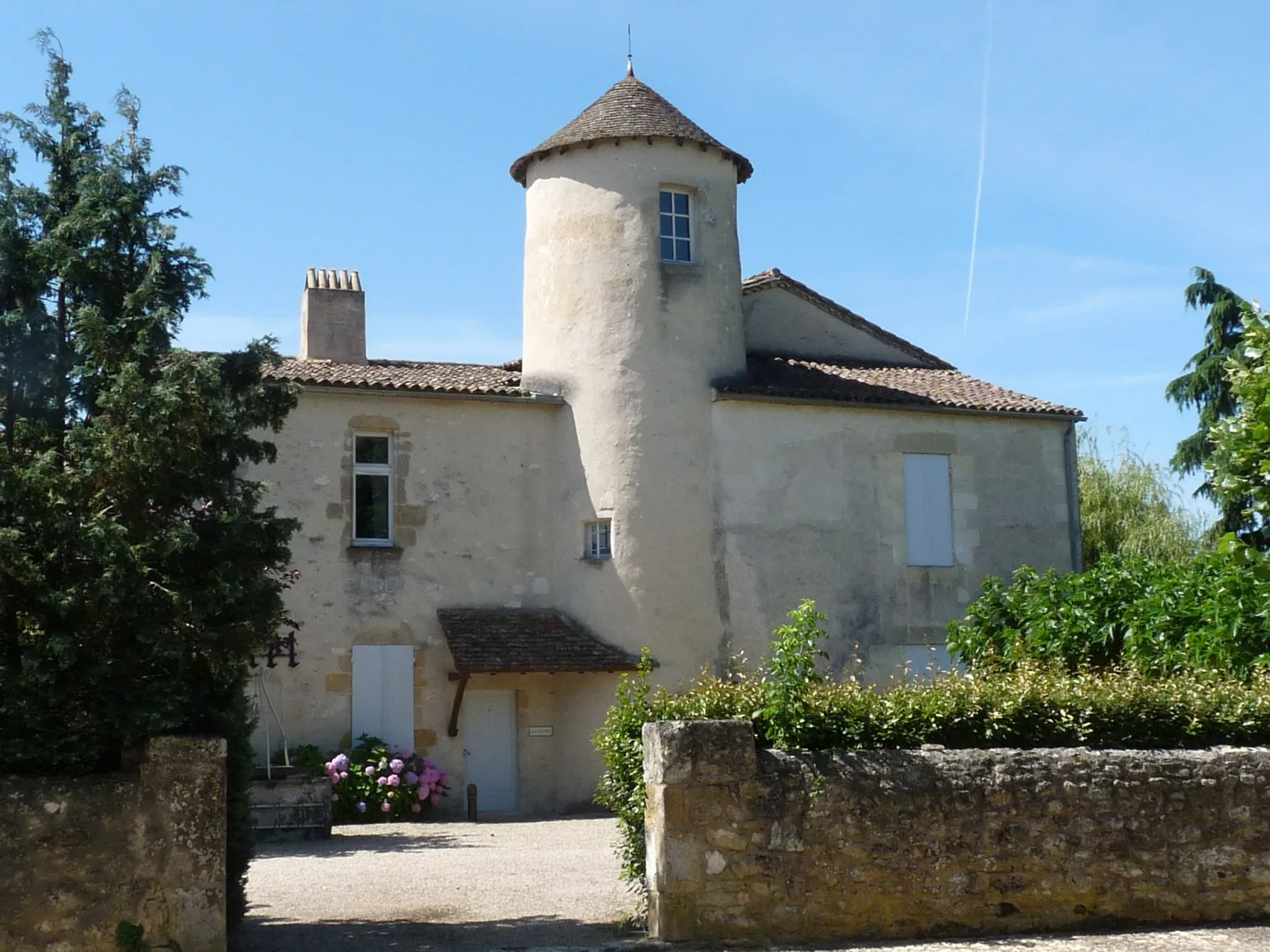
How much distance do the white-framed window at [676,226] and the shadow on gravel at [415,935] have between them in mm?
11093

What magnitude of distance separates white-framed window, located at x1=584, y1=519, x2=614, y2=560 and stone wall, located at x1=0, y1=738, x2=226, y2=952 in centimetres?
1049

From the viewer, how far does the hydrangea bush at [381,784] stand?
651 inches

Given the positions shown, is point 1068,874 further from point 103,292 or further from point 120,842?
point 103,292

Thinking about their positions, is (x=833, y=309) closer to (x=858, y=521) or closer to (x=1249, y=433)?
(x=858, y=521)

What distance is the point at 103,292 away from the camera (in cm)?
909

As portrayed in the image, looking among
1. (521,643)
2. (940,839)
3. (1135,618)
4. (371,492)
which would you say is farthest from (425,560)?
(940,839)

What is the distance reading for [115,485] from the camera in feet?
27.4

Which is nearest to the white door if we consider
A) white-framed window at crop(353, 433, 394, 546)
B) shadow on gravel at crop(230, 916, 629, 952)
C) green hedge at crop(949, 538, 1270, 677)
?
white-framed window at crop(353, 433, 394, 546)

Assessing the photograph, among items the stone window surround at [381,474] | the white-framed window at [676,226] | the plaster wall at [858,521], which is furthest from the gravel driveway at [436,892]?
the white-framed window at [676,226]

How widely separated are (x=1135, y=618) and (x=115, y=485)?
32.7 feet

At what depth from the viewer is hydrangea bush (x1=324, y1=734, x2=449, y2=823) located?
54.2 ft

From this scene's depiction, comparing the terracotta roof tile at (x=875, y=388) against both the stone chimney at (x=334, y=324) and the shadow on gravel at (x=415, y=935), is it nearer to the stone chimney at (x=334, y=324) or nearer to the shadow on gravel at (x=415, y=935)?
the stone chimney at (x=334, y=324)

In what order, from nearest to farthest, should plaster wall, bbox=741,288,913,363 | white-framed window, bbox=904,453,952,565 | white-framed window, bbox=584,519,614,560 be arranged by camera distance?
white-framed window, bbox=584,519,614,560 → white-framed window, bbox=904,453,952,565 → plaster wall, bbox=741,288,913,363

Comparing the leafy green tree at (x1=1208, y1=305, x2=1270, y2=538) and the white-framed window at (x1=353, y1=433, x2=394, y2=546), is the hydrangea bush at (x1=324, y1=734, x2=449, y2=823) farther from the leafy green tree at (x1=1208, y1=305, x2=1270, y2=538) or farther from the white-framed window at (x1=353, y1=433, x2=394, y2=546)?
the leafy green tree at (x1=1208, y1=305, x2=1270, y2=538)
